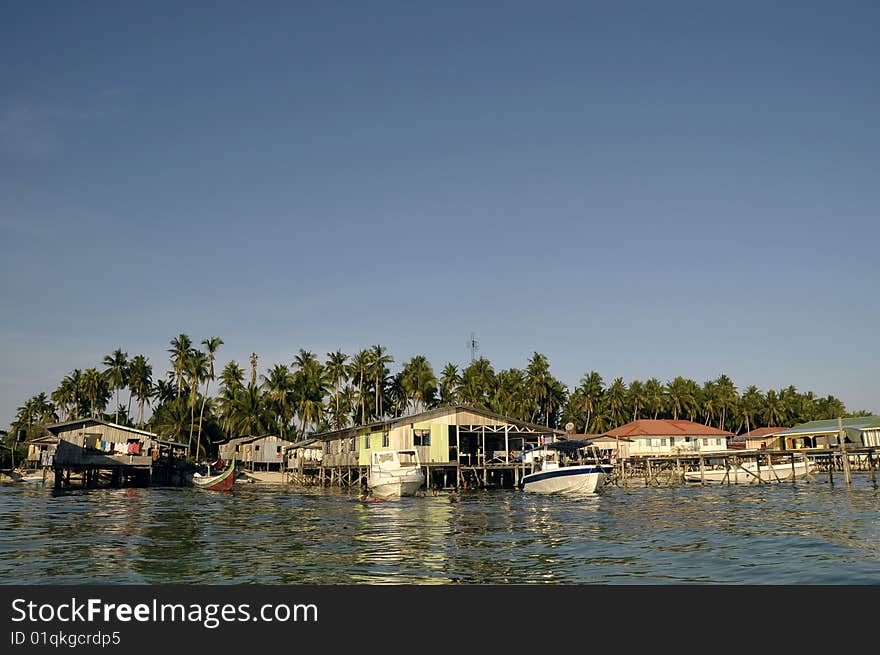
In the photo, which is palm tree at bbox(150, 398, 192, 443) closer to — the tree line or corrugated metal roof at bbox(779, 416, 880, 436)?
the tree line

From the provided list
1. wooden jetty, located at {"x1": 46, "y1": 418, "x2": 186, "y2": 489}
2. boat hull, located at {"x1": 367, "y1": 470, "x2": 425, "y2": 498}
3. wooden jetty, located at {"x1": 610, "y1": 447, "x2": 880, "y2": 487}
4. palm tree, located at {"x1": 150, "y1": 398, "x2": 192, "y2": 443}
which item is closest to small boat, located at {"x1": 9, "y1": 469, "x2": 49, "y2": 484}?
wooden jetty, located at {"x1": 46, "y1": 418, "x2": 186, "y2": 489}

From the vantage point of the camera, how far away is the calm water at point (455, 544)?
18.1 metres

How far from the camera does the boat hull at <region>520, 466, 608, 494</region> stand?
48.6m

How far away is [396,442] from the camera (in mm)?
62406

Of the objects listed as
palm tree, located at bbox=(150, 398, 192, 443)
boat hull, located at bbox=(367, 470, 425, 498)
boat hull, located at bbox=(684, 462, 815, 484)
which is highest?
palm tree, located at bbox=(150, 398, 192, 443)

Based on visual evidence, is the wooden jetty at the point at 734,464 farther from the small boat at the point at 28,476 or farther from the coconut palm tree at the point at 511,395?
the small boat at the point at 28,476

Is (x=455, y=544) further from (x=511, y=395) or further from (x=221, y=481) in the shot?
(x=511, y=395)

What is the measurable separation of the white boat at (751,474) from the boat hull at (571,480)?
886 inches

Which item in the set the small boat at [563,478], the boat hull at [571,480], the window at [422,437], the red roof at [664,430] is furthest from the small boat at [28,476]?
the red roof at [664,430]

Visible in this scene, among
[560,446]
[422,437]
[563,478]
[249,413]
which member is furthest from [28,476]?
[563,478]
